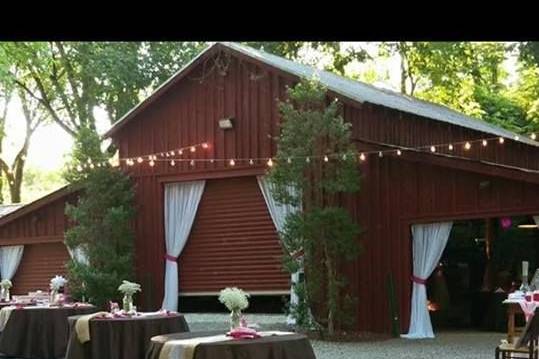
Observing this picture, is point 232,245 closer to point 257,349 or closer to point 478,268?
point 478,268

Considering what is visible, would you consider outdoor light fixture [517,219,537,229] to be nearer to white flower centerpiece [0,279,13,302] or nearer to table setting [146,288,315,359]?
white flower centerpiece [0,279,13,302]

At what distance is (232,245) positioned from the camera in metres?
15.8

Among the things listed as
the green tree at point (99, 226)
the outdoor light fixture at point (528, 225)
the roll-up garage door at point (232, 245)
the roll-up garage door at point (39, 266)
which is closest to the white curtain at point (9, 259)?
the roll-up garage door at point (39, 266)

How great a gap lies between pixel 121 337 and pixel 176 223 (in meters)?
7.40

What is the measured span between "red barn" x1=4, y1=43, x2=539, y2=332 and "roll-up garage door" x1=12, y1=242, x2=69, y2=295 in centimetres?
336

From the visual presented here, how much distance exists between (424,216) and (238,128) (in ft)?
13.5

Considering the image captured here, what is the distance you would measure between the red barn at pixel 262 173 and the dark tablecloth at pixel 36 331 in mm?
4813

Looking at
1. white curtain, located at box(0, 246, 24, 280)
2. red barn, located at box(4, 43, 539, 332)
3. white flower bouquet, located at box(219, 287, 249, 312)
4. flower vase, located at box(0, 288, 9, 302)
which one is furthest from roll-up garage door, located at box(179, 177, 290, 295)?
white flower bouquet, located at box(219, 287, 249, 312)

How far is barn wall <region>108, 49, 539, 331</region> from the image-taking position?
1329cm

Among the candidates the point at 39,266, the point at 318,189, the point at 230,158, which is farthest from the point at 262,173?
the point at 39,266

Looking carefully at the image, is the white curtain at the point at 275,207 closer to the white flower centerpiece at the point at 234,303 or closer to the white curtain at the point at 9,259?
the white flower centerpiece at the point at 234,303

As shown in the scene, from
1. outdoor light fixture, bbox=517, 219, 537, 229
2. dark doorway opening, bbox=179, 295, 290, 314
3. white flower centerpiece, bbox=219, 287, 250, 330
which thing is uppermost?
outdoor light fixture, bbox=517, 219, 537, 229

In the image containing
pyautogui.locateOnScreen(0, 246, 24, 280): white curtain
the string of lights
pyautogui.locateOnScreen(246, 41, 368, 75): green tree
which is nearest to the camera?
the string of lights
